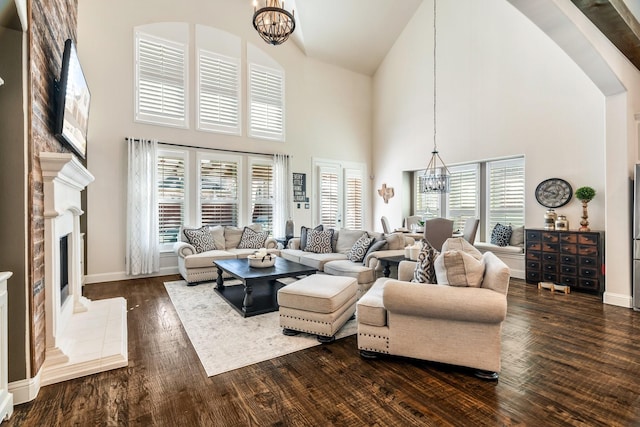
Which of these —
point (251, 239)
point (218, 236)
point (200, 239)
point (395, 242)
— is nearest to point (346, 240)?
point (395, 242)

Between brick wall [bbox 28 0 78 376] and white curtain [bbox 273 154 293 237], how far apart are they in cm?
439

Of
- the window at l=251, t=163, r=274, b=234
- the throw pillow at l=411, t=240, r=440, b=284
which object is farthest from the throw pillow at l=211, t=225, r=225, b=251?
the throw pillow at l=411, t=240, r=440, b=284

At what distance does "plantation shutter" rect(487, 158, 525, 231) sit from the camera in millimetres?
5625

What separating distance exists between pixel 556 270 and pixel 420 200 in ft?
11.1

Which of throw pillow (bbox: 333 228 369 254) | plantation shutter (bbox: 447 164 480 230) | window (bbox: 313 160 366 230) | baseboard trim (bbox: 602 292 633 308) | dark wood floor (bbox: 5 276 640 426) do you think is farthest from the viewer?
window (bbox: 313 160 366 230)

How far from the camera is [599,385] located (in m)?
2.15

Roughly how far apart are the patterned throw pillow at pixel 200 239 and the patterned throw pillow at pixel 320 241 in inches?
69.0

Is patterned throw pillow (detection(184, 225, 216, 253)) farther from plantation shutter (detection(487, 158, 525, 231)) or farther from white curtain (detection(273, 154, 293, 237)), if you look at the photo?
plantation shutter (detection(487, 158, 525, 231))

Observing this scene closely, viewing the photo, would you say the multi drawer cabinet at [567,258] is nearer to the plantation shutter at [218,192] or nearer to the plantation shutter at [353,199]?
the plantation shutter at [353,199]

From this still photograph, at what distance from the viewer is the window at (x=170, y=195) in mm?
5883

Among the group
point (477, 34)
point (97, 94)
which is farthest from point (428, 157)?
point (97, 94)

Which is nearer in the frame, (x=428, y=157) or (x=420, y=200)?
(x=428, y=157)

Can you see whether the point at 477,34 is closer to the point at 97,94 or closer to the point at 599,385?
the point at 599,385

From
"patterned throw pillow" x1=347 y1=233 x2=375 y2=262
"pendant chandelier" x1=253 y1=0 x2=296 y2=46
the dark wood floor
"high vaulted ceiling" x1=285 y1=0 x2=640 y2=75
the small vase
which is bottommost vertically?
the dark wood floor
